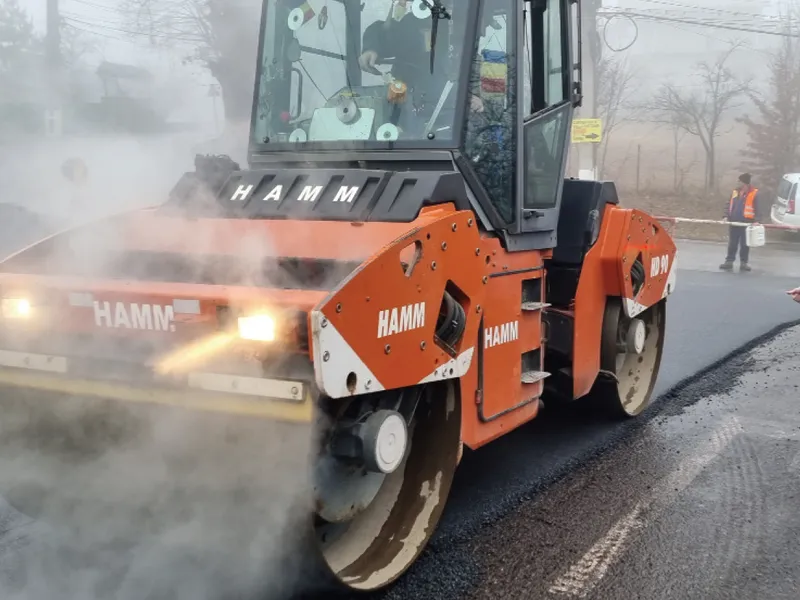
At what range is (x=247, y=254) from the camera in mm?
3014

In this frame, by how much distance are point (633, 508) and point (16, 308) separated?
2.70m

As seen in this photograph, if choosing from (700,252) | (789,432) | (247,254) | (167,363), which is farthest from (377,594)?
(700,252)

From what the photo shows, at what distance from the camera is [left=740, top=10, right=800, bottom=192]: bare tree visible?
23.5 meters

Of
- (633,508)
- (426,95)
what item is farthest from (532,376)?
(426,95)

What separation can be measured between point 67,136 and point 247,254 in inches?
41.5

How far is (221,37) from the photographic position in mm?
4160

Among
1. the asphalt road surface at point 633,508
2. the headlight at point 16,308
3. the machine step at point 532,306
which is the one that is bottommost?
the asphalt road surface at point 633,508

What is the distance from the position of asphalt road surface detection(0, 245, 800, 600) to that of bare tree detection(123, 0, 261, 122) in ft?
7.13

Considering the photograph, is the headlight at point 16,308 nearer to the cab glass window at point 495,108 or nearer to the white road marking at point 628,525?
the cab glass window at point 495,108

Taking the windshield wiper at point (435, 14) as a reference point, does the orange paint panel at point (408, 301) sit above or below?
below

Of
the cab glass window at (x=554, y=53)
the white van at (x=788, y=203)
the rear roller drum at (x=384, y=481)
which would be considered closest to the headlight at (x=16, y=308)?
the rear roller drum at (x=384, y=481)

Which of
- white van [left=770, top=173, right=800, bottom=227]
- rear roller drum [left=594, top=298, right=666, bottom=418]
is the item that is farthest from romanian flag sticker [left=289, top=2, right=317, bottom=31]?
white van [left=770, top=173, right=800, bottom=227]

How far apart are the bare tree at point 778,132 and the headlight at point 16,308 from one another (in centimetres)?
2353

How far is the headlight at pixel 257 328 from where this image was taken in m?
2.54
